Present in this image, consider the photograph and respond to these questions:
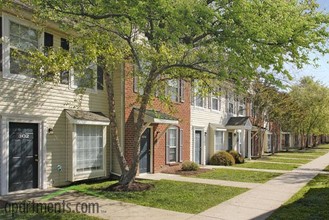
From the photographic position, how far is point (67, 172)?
12789 millimetres

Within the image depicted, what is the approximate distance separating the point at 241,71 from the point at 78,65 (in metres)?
4.98

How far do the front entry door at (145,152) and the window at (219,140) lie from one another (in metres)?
9.26

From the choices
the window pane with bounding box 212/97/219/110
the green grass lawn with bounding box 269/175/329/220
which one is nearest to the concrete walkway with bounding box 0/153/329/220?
the green grass lawn with bounding box 269/175/329/220

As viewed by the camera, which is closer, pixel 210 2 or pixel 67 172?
pixel 210 2

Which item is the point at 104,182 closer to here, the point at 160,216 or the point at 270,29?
the point at 160,216

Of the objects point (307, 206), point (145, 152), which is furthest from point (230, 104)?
point (307, 206)

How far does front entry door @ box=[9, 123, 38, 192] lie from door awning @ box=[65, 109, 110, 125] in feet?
4.53

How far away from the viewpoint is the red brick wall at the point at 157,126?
15352 millimetres

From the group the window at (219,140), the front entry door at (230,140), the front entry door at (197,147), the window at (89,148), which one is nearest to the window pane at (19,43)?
the window at (89,148)

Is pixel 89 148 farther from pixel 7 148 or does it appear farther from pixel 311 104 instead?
pixel 311 104

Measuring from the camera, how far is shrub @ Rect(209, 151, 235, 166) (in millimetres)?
23391

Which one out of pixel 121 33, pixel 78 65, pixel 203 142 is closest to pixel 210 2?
A: pixel 121 33

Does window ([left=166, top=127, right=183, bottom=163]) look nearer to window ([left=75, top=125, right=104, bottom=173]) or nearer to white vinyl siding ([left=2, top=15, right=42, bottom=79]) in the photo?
window ([left=75, top=125, right=104, bottom=173])

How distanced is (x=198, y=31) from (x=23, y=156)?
6.91m
